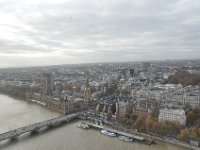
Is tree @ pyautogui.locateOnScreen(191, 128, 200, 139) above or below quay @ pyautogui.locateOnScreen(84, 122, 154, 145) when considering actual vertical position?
above

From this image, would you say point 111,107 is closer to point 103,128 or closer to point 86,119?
point 86,119

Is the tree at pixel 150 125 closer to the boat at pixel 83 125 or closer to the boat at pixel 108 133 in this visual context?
the boat at pixel 108 133

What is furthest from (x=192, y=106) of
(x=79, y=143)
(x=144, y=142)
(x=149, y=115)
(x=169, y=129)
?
(x=79, y=143)

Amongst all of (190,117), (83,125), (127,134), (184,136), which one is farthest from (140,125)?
(190,117)

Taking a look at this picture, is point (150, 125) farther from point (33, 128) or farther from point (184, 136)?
point (33, 128)

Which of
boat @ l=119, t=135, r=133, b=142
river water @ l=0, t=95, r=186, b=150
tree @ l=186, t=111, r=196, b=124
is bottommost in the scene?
river water @ l=0, t=95, r=186, b=150

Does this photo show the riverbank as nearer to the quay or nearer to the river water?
the river water

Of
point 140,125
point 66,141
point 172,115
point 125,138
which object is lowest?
point 66,141

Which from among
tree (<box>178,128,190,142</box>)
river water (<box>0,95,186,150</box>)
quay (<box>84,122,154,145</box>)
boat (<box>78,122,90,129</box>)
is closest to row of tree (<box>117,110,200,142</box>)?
tree (<box>178,128,190,142</box>)
